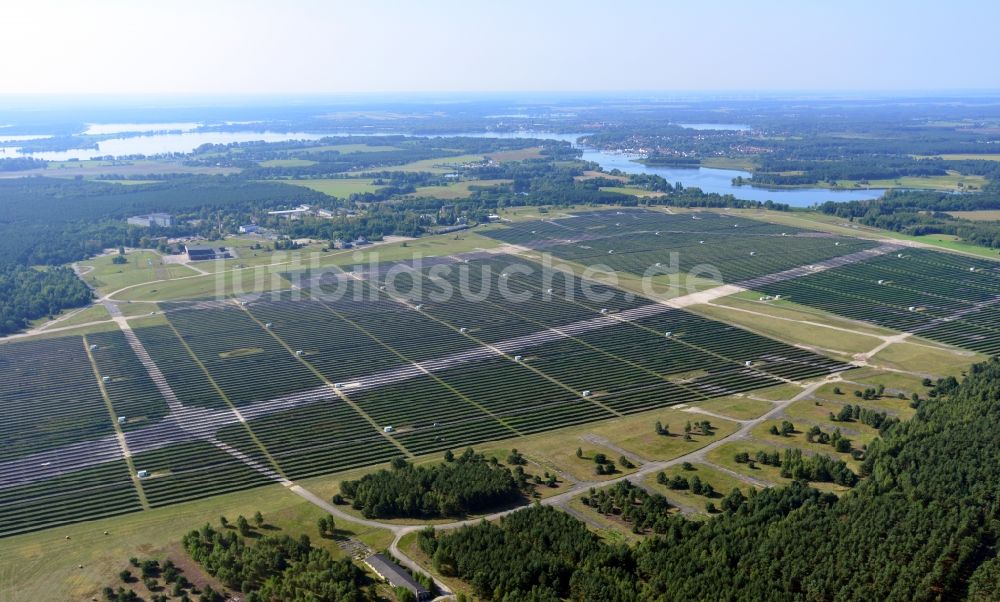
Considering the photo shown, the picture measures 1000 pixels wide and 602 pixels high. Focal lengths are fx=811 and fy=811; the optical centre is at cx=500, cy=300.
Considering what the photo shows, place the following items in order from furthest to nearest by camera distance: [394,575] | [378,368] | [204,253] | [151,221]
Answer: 1. [151,221]
2. [204,253]
3. [378,368]
4. [394,575]

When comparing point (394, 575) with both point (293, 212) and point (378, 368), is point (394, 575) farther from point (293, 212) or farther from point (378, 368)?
point (293, 212)

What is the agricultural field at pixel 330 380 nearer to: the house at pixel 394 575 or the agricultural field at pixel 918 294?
the house at pixel 394 575

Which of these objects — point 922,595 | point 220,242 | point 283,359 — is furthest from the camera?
point 220,242

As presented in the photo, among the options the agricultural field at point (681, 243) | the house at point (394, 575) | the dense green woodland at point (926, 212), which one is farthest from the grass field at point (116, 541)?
A: the dense green woodland at point (926, 212)

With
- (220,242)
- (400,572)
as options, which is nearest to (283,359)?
(400,572)

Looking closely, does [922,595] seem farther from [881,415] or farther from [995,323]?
[995,323]

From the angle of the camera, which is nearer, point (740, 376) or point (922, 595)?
point (922, 595)

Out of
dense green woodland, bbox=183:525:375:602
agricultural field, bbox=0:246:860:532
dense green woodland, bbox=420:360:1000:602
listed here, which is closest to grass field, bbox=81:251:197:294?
agricultural field, bbox=0:246:860:532

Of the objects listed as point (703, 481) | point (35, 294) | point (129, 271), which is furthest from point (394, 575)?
point (129, 271)
